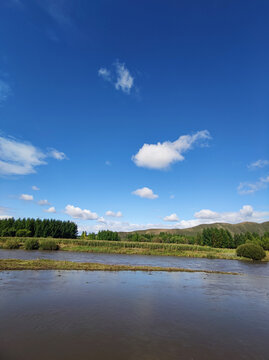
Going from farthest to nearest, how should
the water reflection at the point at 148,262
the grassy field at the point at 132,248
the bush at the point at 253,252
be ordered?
the grassy field at the point at 132,248 → the bush at the point at 253,252 → the water reflection at the point at 148,262

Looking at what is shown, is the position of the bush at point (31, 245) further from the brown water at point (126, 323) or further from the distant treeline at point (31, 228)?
the distant treeline at point (31, 228)

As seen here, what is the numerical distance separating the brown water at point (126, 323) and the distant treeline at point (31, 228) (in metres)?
95.0

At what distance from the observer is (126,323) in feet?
39.4

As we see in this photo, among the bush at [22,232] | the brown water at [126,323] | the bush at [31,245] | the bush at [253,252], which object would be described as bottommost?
the brown water at [126,323]

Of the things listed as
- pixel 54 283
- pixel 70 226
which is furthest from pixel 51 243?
pixel 70 226

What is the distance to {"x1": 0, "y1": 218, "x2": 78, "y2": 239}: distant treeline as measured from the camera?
102812 mm

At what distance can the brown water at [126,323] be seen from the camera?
9.07m

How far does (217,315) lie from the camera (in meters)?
14.4

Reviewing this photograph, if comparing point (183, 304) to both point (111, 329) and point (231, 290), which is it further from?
point (231, 290)

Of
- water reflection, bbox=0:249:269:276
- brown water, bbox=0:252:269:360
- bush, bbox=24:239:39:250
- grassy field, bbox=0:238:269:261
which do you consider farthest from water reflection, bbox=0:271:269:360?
grassy field, bbox=0:238:269:261

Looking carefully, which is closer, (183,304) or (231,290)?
(183,304)

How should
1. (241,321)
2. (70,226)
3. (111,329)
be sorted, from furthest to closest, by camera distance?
(70,226) → (241,321) → (111,329)

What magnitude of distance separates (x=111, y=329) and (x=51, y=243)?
57.1m

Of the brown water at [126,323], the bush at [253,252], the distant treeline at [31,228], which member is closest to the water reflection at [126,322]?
the brown water at [126,323]
